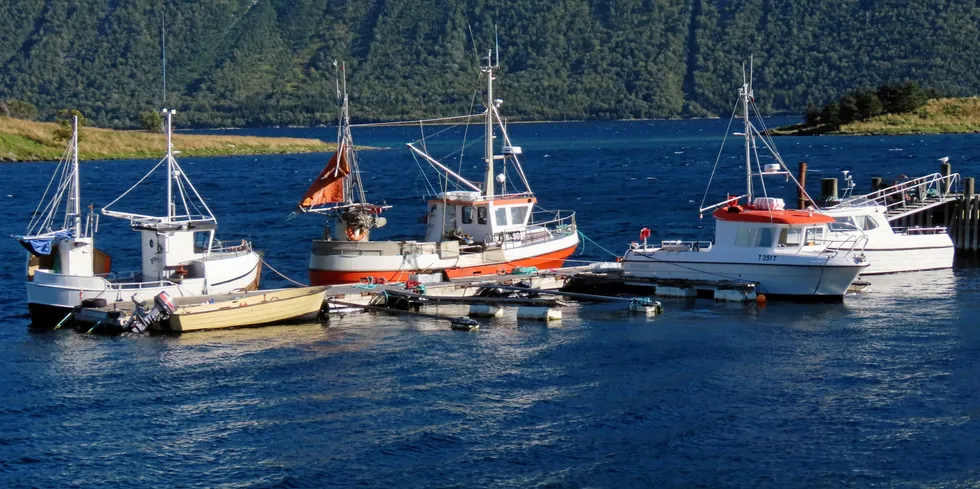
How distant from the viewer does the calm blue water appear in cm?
3209

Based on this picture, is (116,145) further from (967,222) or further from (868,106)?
(967,222)

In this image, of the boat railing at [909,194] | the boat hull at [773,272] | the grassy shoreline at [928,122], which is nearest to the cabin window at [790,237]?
the boat hull at [773,272]

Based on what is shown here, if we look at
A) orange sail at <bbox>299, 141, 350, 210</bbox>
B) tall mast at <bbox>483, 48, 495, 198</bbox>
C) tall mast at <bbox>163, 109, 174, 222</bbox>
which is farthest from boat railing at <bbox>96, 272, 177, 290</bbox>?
tall mast at <bbox>483, 48, 495, 198</bbox>

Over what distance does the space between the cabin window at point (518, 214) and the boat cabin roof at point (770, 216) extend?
868cm

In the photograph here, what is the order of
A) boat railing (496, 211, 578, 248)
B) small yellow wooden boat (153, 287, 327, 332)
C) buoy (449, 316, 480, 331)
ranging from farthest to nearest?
1. boat railing (496, 211, 578, 248)
2. buoy (449, 316, 480, 331)
3. small yellow wooden boat (153, 287, 327, 332)

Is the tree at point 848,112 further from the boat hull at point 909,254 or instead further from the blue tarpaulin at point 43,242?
the blue tarpaulin at point 43,242

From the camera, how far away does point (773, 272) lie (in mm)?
51969

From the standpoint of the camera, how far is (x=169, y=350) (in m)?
43.5

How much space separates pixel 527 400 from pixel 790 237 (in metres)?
18.4

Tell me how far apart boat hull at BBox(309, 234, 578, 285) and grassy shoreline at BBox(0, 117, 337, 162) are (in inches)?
3996

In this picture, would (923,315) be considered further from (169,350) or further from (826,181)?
(169,350)

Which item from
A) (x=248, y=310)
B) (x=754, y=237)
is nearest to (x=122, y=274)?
(x=248, y=310)

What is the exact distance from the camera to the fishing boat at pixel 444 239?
177 feet

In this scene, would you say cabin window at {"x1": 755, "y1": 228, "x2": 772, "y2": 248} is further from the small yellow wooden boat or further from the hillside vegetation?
the hillside vegetation
